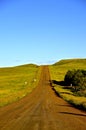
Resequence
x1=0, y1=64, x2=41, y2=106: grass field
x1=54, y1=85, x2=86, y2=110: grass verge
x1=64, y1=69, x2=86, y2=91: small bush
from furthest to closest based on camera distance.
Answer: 1. x1=64, y1=69, x2=86, y2=91: small bush
2. x1=0, y1=64, x2=41, y2=106: grass field
3. x1=54, y1=85, x2=86, y2=110: grass verge

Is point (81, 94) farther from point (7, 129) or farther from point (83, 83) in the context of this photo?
point (7, 129)

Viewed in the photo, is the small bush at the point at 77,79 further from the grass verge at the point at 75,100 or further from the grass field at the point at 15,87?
the grass verge at the point at 75,100

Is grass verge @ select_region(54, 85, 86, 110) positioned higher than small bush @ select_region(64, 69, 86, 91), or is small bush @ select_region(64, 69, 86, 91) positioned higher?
small bush @ select_region(64, 69, 86, 91)

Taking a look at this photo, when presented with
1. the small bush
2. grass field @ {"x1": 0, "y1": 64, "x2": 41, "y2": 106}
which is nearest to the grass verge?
grass field @ {"x1": 0, "y1": 64, "x2": 41, "y2": 106}

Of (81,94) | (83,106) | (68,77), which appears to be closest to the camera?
(83,106)

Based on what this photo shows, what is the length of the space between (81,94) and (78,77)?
24.6m

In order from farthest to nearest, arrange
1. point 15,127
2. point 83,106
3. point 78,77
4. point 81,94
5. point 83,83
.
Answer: point 78,77 < point 83,83 < point 81,94 < point 83,106 < point 15,127

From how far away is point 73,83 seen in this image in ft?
259

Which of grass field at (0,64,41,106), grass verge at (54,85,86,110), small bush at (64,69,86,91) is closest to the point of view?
grass verge at (54,85,86,110)

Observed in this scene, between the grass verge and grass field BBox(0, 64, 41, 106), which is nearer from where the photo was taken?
the grass verge

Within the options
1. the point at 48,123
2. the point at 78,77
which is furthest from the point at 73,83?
the point at 48,123

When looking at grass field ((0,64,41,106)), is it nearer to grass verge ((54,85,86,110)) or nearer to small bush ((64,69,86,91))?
grass verge ((54,85,86,110))

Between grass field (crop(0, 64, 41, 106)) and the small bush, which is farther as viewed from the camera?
the small bush

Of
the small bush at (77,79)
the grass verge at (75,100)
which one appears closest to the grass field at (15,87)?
the grass verge at (75,100)
